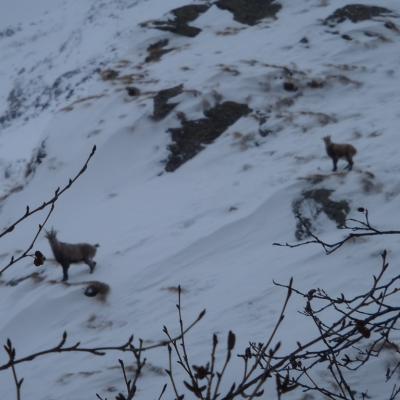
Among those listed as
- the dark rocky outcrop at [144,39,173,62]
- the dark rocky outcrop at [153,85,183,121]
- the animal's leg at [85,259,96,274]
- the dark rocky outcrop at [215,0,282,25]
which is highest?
the dark rocky outcrop at [215,0,282,25]

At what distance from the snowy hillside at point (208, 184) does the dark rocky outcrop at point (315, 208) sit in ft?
0.10

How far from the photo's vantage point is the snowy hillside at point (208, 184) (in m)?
5.39

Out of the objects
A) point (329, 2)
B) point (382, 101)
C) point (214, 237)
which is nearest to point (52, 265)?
point (214, 237)

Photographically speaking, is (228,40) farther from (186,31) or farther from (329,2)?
(329,2)

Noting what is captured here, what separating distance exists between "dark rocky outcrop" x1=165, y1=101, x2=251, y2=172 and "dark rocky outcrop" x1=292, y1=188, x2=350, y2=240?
3632 mm

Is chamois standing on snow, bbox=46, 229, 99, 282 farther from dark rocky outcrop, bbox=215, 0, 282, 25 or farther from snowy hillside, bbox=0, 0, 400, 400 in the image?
dark rocky outcrop, bbox=215, 0, 282, 25

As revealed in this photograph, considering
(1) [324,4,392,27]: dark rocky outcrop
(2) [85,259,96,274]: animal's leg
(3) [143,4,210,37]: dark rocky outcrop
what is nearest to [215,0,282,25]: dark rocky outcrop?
(3) [143,4,210,37]: dark rocky outcrop

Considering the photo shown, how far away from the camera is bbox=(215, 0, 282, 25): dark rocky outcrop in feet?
60.4

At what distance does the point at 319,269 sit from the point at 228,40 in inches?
497

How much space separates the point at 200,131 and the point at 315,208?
4.69m

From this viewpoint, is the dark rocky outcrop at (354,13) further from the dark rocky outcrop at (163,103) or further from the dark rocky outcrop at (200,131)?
the dark rocky outcrop at (163,103)

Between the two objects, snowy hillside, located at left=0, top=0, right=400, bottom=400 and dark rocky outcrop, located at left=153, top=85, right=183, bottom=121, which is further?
dark rocky outcrop, located at left=153, top=85, right=183, bottom=121

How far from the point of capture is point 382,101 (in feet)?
34.9

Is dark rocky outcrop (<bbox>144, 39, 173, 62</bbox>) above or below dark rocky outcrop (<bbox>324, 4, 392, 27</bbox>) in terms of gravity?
above
